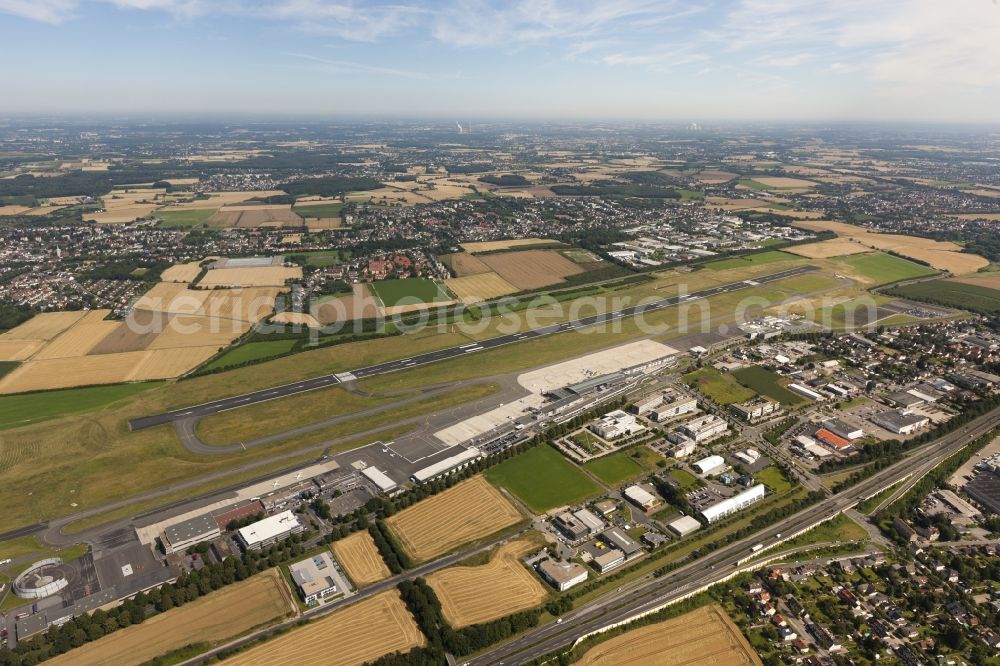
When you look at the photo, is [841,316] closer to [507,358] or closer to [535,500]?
[507,358]

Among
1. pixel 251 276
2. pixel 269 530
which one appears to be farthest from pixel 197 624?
pixel 251 276

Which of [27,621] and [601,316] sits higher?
[601,316]

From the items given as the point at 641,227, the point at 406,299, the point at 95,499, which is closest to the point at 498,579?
the point at 95,499

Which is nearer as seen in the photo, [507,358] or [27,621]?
[27,621]

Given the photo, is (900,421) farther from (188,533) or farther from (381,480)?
(188,533)

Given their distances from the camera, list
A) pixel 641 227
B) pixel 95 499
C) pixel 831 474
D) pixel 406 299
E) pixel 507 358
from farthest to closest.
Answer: pixel 641 227
pixel 406 299
pixel 507 358
pixel 831 474
pixel 95 499

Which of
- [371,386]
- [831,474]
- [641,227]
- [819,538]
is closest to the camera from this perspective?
[819,538]

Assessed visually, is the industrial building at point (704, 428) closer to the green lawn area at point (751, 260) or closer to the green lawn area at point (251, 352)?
the green lawn area at point (251, 352)
